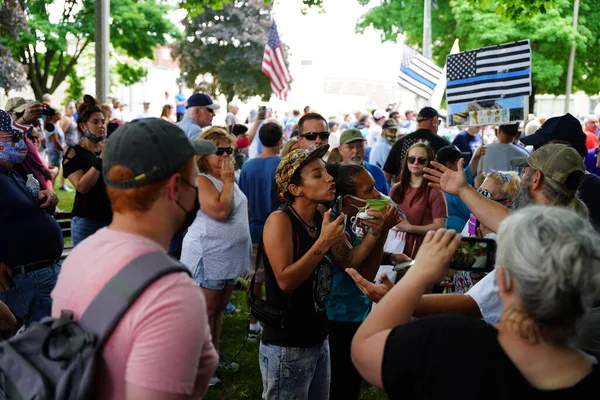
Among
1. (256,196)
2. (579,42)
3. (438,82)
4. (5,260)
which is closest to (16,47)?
(438,82)

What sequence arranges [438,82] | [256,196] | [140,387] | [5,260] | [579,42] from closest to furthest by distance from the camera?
[140,387]
[5,260]
[256,196]
[438,82]
[579,42]

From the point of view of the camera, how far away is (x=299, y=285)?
3594 millimetres

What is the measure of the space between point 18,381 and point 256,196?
17.5 ft

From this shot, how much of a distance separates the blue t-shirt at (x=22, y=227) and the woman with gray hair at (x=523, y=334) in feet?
10.3

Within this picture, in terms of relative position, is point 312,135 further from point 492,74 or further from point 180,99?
point 180,99

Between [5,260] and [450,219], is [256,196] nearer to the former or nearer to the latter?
[450,219]

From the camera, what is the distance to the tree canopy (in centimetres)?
2862

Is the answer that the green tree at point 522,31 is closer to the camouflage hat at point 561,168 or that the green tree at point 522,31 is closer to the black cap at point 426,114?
the black cap at point 426,114

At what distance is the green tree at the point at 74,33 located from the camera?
93.1 ft

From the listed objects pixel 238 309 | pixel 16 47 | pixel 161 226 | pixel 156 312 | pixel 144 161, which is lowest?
pixel 238 309

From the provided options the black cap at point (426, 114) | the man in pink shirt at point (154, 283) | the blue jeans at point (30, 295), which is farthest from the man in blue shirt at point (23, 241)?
the black cap at point (426, 114)

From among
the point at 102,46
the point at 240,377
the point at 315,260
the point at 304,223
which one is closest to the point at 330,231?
the point at 315,260

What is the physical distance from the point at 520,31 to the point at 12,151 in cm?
2805

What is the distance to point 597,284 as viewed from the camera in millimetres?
1860
